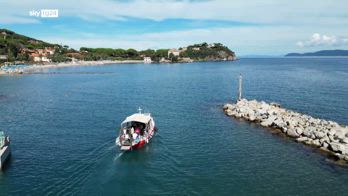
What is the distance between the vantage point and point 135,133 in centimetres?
4034

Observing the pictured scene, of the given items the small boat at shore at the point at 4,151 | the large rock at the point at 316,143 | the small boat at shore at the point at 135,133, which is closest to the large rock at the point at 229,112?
the small boat at shore at the point at 135,133

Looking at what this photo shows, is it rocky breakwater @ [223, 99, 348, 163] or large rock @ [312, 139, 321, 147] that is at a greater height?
rocky breakwater @ [223, 99, 348, 163]

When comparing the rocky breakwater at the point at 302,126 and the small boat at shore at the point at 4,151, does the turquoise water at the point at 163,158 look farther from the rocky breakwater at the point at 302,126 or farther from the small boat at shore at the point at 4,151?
the rocky breakwater at the point at 302,126

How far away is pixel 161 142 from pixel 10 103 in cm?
4179

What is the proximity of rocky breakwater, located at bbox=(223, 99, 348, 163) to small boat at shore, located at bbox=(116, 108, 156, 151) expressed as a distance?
56.3 feet

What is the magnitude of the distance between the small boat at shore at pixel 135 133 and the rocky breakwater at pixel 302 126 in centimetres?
1716

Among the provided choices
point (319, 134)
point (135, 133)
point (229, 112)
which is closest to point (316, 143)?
point (319, 134)

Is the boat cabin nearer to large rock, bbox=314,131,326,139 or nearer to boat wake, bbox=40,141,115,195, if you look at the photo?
boat wake, bbox=40,141,115,195

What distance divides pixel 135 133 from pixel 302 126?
22.8m

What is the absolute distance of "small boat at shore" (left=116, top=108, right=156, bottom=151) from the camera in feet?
126

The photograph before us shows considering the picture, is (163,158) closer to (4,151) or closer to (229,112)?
(4,151)

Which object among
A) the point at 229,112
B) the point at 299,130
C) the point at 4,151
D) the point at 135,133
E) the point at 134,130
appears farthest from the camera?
the point at 229,112

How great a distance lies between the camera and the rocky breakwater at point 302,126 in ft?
131

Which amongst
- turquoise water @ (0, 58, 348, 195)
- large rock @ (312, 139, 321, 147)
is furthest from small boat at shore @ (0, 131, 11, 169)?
large rock @ (312, 139, 321, 147)
